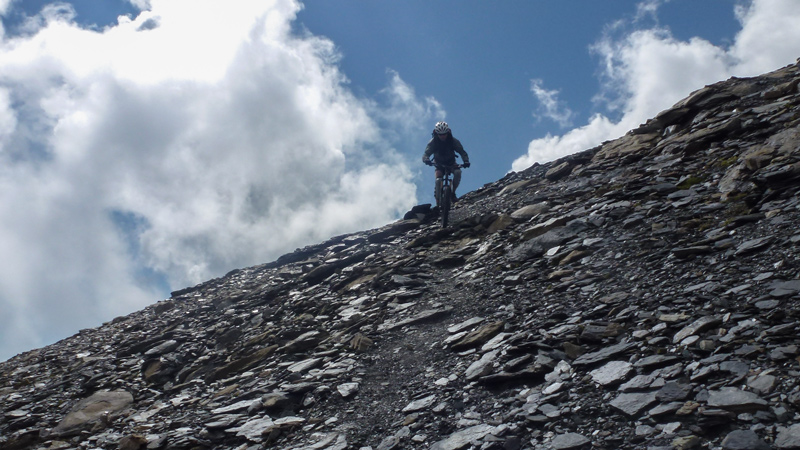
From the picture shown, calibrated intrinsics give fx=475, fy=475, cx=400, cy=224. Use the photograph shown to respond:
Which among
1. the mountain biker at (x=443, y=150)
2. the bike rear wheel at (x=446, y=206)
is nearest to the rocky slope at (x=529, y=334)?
the bike rear wheel at (x=446, y=206)

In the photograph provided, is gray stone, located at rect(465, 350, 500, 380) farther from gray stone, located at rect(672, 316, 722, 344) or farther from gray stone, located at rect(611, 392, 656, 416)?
gray stone, located at rect(672, 316, 722, 344)

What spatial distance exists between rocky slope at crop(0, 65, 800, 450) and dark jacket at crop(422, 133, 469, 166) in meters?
2.39

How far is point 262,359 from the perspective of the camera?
12.1 metres

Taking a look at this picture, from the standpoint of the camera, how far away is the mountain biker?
18094 mm

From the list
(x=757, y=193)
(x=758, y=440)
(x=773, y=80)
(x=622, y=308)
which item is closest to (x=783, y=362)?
(x=758, y=440)

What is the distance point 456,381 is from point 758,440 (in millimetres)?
4199

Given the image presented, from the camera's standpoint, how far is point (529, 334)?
8.11m

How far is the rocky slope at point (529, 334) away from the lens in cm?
552

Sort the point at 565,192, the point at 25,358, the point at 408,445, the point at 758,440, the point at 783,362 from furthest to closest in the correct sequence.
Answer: the point at 25,358 < the point at 565,192 < the point at 408,445 < the point at 783,362 < the point at 758,440

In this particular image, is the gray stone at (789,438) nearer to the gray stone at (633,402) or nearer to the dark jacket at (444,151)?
the gray stone at (633,402)

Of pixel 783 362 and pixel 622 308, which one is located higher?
pixel 622 308

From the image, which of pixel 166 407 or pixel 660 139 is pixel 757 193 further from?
pixel 166 407

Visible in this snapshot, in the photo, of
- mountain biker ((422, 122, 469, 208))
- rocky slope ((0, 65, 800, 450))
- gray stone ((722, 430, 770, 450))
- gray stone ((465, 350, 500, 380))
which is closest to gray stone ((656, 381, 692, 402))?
rocky slope ((0, 65, 800, 450))

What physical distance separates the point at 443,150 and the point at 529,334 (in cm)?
1108
